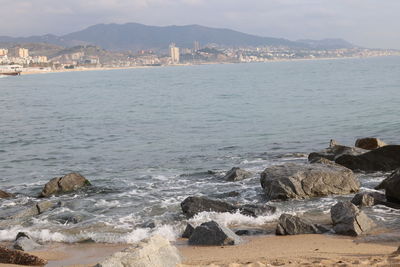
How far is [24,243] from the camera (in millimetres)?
10781

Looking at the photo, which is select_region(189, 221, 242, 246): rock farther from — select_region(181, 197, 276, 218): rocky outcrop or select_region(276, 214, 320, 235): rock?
select_region(181, 197, 276, 218): rocky outcrop

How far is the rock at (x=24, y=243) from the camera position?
34.8 feet

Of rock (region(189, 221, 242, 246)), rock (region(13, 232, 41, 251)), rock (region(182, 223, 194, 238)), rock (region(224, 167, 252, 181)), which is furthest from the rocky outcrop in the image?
rock (region(224, 167, 252, 181))

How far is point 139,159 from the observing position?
72.5 ft

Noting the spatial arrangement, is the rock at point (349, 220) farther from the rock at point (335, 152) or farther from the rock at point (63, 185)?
the rock at point (63, 185)

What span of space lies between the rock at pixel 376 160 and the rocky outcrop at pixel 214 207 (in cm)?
585

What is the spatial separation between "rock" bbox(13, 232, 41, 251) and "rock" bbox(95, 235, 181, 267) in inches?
150

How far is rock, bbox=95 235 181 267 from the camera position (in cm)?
721

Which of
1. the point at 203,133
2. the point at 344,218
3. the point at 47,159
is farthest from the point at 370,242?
the point at 203,133

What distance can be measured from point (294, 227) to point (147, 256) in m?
4.13

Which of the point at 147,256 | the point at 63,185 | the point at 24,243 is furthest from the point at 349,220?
the point at 63,185

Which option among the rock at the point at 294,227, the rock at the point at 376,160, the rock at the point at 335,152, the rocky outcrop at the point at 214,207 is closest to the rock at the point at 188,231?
the rocky outcrop at the point at 214,207

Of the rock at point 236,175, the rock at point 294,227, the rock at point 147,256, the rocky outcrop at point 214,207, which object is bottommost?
the rock at point 236,175

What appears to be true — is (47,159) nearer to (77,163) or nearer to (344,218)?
(77,163)
